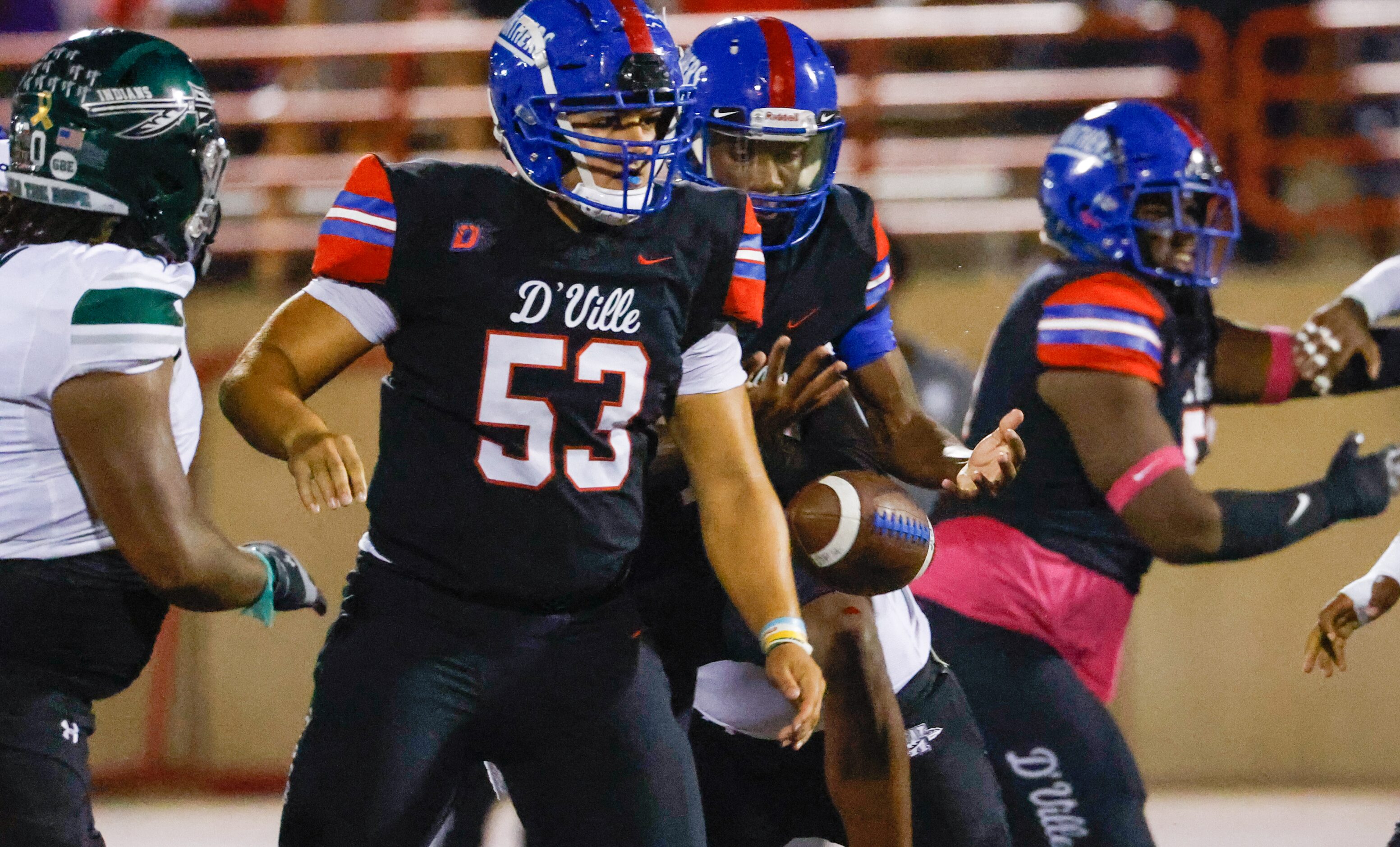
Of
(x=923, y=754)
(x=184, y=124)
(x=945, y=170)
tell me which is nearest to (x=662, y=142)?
(x=184, y=124)

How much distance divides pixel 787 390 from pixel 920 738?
694 mm

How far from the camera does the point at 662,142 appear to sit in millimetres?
2504

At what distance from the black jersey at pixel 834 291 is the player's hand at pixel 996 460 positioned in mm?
437

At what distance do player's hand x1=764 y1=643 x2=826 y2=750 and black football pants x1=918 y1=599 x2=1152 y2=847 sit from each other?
0.89 m

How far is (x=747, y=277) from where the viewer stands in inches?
105

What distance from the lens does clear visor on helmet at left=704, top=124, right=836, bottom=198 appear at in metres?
3.16

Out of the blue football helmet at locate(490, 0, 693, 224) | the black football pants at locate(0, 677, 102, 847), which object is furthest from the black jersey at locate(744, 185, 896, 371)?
the black football pants at locate(0, 677, 102, 847)

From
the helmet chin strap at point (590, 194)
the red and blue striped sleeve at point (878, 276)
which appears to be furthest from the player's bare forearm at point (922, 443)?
the helmet chin strap at point (590, 194)

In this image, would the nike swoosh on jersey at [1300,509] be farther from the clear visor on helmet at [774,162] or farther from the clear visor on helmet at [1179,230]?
the clear visor on helmet at [774,162]

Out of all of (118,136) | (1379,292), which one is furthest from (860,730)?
(1379,292)

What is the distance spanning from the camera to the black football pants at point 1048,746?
3127 millimetres

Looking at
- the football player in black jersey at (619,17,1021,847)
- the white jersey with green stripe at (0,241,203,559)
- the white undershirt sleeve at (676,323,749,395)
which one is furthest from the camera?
the football player in black jersey at (619,17,1021,847)

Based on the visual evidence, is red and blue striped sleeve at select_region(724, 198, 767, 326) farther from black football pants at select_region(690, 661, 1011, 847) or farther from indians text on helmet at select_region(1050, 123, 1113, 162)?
indians text on helmet at select_region(1050, 123, 1113, 162)

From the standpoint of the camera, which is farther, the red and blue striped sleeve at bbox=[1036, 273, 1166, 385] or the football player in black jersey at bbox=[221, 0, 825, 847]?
the red and blue striped sleeve at bbox=[1036, 273, 1166, 385]
